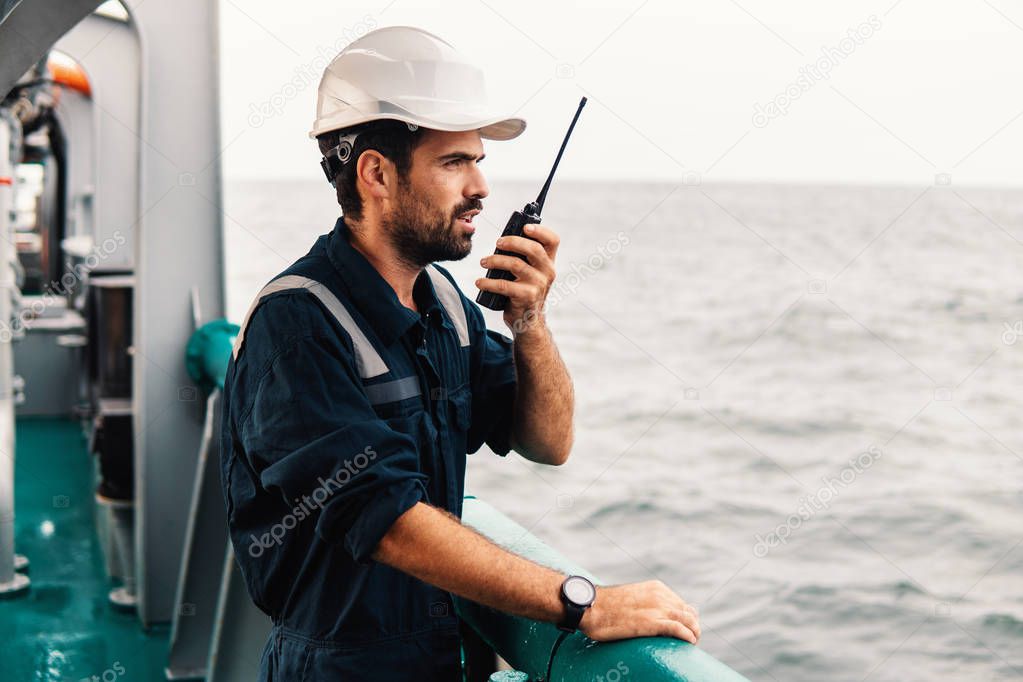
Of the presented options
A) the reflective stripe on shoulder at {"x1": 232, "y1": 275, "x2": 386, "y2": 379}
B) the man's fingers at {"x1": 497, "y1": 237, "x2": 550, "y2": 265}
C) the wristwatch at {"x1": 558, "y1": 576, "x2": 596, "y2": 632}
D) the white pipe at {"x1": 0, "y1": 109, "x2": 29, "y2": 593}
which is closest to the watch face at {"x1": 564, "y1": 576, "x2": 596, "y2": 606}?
the wristwatch at {"x1": 558, "y1": 576, "x2": 596, "y2": 632}

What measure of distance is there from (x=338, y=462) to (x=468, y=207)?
0.49m

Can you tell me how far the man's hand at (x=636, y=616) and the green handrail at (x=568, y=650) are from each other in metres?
0.01

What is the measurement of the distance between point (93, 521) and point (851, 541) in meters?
10.7

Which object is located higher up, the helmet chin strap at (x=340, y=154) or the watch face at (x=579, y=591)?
the helmet chin strap at (x=340, y=154)

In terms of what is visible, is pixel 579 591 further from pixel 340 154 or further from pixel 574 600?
pixel 340 154

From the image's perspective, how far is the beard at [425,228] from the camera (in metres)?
1.61

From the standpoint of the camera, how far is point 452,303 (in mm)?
1804

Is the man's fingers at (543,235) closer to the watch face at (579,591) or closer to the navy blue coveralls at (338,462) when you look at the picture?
the navy blue coveralls at (338,462)

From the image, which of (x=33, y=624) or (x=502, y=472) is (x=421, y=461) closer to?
(x=33, y=624)

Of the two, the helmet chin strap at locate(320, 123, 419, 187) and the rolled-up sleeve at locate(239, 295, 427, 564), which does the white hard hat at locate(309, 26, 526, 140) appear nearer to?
the helmet chin strap at locate(320, 123, 419, 187)

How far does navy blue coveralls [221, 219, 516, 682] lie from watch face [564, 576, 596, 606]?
0.24 m

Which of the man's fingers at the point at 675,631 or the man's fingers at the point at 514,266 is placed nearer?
the man's fingers at the point at 675,631

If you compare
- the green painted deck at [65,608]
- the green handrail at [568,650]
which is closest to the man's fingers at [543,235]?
the green handrail at [568,650]

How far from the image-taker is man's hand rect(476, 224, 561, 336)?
1634 mm
